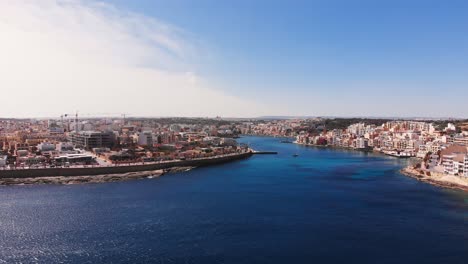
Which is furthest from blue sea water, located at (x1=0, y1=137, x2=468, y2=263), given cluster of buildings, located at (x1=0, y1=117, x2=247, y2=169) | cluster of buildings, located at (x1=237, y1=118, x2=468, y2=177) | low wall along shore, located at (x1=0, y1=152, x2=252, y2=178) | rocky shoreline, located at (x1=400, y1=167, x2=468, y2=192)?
cluster of buildings, located at (x1=0, y1=117, x2=247, y2=169)

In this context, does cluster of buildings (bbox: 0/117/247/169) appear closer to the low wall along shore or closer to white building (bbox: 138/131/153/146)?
white building (bbox: 138/131/153/146)

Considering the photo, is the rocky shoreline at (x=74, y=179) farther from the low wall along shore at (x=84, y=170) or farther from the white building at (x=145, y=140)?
the white building at (x=145, y=140)

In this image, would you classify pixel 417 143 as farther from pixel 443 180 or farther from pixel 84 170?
pixel 84 170

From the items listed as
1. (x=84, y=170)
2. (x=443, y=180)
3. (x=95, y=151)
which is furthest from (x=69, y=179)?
(x=443, y=180)

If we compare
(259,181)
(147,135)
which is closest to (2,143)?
(147,135)

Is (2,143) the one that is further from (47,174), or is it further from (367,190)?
(367,190)
